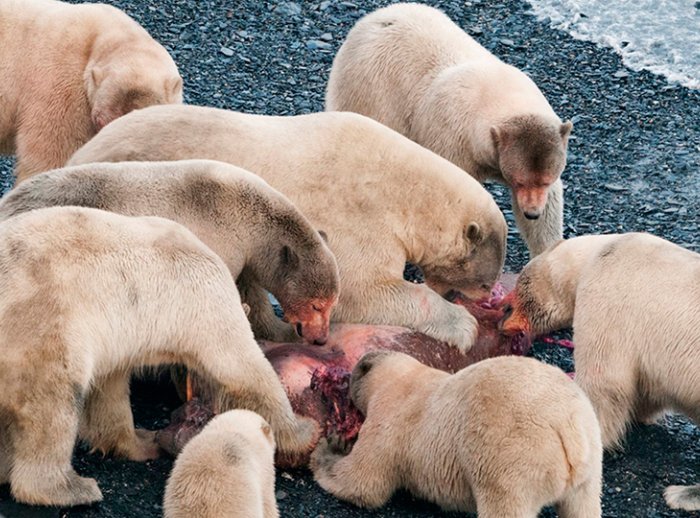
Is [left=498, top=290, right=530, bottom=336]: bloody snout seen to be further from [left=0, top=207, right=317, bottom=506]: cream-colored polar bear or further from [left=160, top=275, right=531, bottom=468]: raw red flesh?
[left=0, top=207, right=317, bottom=506]: cream-colored polar bear

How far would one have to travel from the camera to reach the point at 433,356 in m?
10.6

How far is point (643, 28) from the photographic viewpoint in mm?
18188

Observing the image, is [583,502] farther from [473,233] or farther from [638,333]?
[473,233]

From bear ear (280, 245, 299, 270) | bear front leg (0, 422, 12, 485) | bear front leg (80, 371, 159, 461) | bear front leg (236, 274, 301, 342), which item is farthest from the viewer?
bear front leg (236, 274, 301, 342)

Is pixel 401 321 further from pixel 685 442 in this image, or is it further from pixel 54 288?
pixel 54 288

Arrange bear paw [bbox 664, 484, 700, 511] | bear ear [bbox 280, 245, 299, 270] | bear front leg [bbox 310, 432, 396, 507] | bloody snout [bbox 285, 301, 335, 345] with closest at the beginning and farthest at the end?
1. bear front leg [bbox 310, 432, 396, 507]
2. bear paw [bbox 664, 484, 700, 511]
3. bear ear [bbox 280, 245, 299, 270]
4. bloody snout [bbox 285, 301, 335, 345]

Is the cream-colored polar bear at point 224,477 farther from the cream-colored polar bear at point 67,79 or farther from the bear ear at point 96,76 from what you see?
the bear ear at point 96,76

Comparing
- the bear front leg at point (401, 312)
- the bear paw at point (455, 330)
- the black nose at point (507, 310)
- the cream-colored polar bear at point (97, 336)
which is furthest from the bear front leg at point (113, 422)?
the black nose at point (507, 310)

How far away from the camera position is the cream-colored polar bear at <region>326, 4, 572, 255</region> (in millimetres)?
12242

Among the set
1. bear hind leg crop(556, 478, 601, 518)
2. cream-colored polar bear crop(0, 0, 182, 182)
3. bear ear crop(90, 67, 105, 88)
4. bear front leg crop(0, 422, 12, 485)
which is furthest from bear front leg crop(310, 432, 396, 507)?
bear ear crop(90, 67, 105, 88)

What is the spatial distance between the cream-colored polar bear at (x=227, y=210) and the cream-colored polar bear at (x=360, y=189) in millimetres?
796

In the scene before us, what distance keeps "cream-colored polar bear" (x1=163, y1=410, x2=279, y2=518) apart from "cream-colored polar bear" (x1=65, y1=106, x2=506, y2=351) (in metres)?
2.73

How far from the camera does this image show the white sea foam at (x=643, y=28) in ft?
55.9

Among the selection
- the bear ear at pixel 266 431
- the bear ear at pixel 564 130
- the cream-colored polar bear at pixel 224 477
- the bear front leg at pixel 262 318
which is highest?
the bear ear at pixel 564 130
